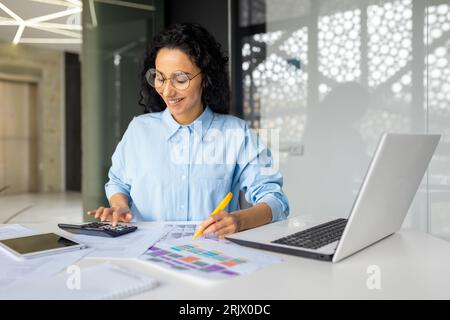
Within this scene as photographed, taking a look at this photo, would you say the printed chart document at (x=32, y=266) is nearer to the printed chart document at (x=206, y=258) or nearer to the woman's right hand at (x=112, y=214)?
the printed chart document at (x=206, y=258)

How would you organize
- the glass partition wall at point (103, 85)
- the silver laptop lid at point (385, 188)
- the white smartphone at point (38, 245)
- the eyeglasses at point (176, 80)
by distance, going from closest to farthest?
the silver laptop lid at point (385, 188), the white smartphone at point (38, 245), the eyeglasses at point (176, 80), the glass partition wall at point (103, 85)

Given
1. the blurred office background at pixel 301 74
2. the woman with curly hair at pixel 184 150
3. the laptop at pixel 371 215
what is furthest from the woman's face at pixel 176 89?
the blurred office background at pixel 301 74

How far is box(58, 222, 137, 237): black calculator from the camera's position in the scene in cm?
124

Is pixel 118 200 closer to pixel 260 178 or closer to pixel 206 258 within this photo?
pixel 260 178

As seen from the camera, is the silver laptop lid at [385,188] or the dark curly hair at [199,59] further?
the dark curly hair at [199,59]

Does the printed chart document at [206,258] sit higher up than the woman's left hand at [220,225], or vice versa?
the woman's left hand at [220,225]

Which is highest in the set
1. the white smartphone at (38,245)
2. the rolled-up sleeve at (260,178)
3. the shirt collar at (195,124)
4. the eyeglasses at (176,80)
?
the eyeglasses at (176,80)

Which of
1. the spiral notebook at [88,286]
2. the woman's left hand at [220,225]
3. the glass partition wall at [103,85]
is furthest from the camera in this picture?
the glass partition wall at [103,85]

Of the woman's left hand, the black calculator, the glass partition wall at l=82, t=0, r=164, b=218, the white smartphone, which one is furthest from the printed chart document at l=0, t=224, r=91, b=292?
the glass partition wall at l=82, t=0, r=164, b=218

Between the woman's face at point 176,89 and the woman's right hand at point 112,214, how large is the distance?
Result: 47 centimetres

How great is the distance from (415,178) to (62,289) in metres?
0.86

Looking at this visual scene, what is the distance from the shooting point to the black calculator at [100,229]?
48.6 inches

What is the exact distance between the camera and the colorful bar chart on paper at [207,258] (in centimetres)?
90
